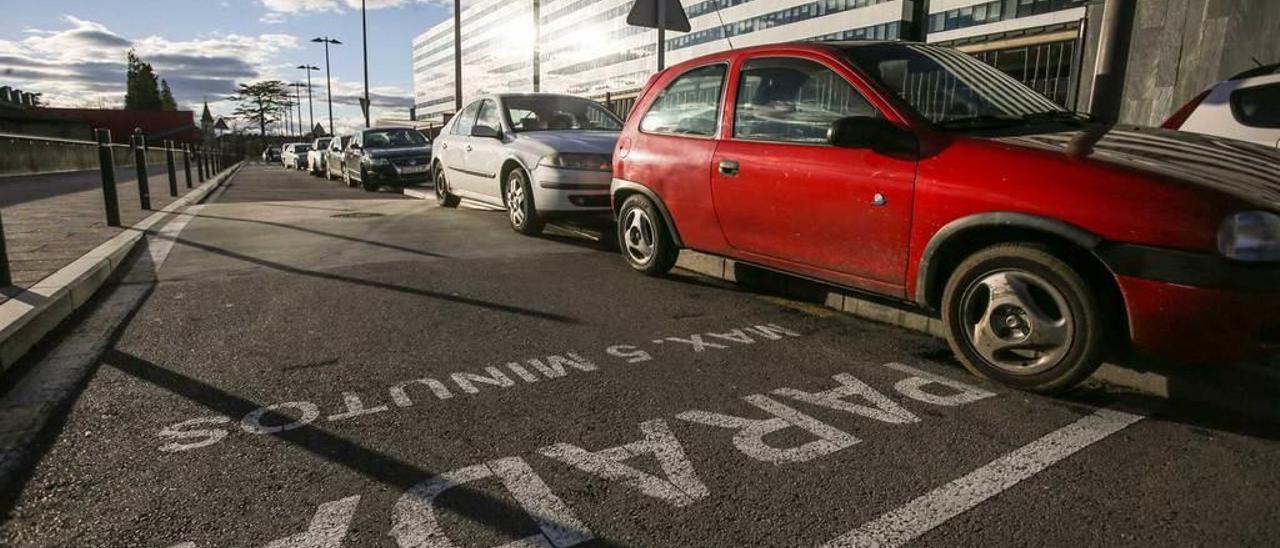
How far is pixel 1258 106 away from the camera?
495 centimetres

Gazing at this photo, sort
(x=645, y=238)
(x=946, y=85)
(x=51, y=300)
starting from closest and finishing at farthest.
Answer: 1. (x=946, y=85)
2. (x=51, y=300)
3. (x=645, y=238)

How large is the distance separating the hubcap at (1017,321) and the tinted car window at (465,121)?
7201 millimetres

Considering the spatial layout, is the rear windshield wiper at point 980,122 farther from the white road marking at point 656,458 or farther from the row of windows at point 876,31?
the row of windows at point 876,31

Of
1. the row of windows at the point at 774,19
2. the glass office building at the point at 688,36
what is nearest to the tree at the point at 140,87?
the glass office building at the point at 688,36

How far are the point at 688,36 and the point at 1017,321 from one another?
73.8 metres

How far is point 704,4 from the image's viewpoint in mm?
72312

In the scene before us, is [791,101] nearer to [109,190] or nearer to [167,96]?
[109,190]

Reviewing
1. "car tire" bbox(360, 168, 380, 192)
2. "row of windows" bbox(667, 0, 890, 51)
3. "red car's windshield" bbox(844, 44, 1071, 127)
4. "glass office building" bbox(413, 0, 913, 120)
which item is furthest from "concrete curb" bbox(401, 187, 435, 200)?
"row of windows" bbox(667, 0, 890, 51)

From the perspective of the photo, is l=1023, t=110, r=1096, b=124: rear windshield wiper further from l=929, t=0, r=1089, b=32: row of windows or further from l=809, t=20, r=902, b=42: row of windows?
l=809, t=20, r=902, b=42: row of windows

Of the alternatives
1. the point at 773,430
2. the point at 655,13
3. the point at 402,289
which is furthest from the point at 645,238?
the point at 655,13

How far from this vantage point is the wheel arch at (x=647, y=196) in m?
5.02

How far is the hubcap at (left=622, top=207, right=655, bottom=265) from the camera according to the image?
5359 millimetres

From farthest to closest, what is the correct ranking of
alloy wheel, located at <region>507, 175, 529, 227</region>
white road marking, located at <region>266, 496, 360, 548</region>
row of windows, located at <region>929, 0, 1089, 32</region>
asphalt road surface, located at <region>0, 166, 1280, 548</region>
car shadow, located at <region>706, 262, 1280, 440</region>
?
row of windows, located at <region>929, 0, 1089, 32</region> < alloy wheel, located at <region>507, 175, 529, 227</region> < car shadow, located at <region>706, 262, 1280, 440</region> < asphalt road surface, located at <region>0, 166, 1280, 548</region> < white road marking, located at <region>266, 496, 360, 548</region>

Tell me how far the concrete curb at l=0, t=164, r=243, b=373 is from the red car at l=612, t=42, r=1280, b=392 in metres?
3.65
